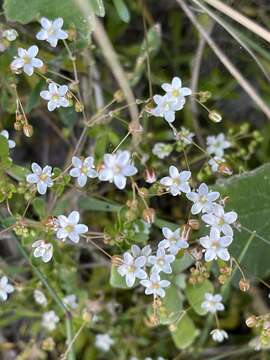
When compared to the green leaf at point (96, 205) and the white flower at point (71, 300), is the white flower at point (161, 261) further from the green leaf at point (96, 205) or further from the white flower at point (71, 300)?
the white flower at point (71, 300)

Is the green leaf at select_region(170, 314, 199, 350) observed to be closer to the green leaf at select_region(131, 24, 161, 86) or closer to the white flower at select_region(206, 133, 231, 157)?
the white flower at select_region(206, 133, 231, 157)

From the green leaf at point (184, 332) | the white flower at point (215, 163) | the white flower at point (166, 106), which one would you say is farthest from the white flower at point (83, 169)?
the green leaf at point (184, 332)

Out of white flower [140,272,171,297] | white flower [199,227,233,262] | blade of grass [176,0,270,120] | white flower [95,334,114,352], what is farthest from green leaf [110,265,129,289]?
blade of grass [176,0,270,120]

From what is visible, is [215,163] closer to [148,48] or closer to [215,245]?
[215,245]

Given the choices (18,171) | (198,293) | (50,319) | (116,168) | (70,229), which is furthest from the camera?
(50,319)

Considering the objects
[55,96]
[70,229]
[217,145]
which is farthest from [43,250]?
[217,145]

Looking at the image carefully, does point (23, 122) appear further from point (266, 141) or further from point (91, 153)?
point (266, 141)
